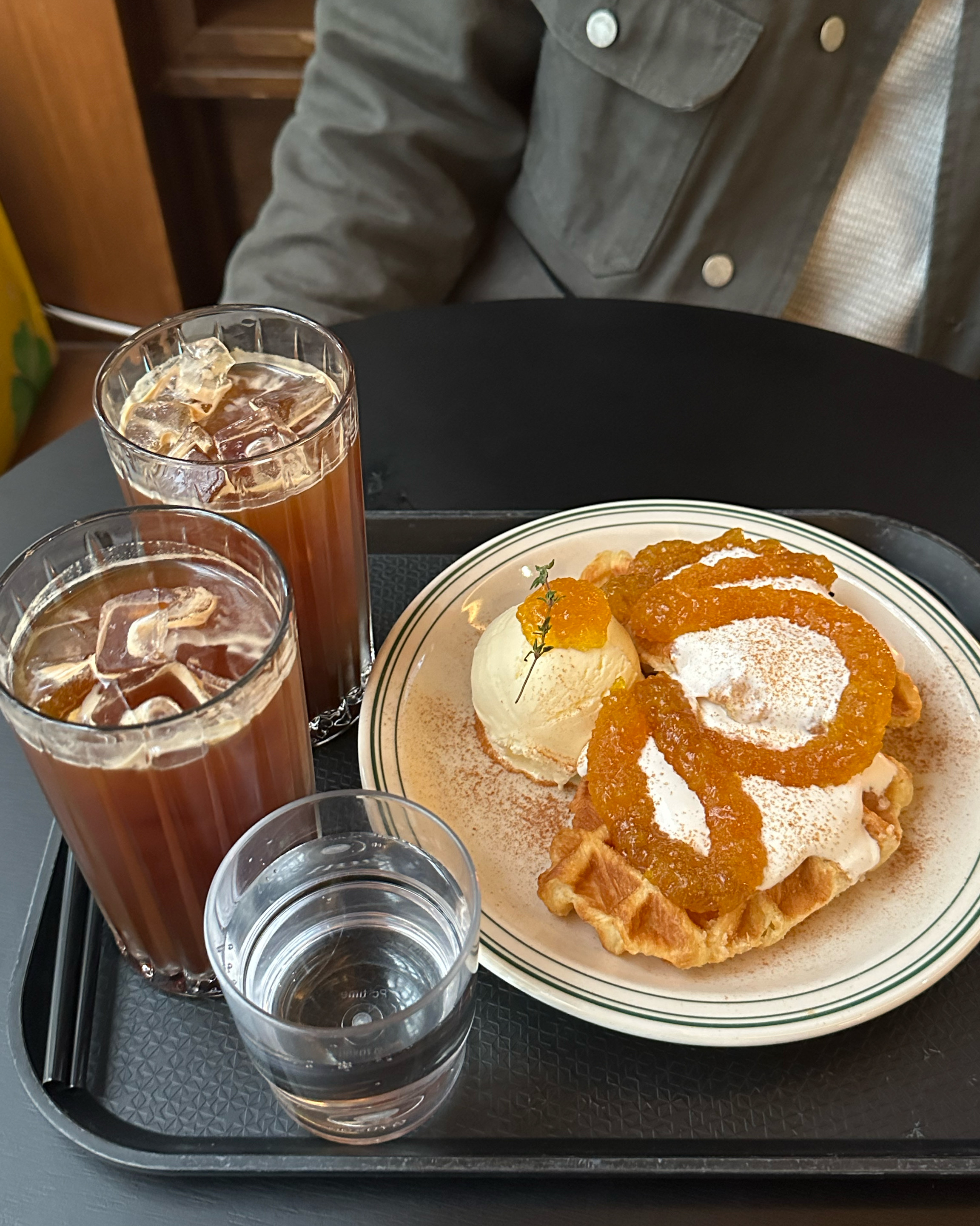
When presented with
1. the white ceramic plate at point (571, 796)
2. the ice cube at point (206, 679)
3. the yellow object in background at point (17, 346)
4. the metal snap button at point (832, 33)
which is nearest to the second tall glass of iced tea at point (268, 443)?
the white ceramic plate at point (571, 796)

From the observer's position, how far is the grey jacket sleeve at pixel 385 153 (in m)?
2.20

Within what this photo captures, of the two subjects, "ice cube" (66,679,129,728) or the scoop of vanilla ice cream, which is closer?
"ice cube" (66,679,129,728)

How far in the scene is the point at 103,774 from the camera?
36.6 inches

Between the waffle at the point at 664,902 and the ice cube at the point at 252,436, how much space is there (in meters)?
0.58

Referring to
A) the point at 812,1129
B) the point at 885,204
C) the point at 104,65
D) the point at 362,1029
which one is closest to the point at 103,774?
the point at 362,1029

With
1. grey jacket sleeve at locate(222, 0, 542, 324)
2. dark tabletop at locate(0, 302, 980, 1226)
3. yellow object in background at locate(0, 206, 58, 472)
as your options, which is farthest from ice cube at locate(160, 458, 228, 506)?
yellow object in background at locate(0, 206, 58, 472)

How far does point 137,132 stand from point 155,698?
2.80 metres

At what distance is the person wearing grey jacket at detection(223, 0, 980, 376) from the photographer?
203 centimetres

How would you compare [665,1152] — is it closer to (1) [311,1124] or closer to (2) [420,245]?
(1) [311,1124]

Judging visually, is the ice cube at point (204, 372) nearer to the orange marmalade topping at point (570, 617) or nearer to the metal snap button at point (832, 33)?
the orange marmalade topping at point (570, 617)

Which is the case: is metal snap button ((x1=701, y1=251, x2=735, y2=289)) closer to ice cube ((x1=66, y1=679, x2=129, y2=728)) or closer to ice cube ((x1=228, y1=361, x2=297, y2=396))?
ice cube ((x1=228, y1=361, x2=297, y2=396))

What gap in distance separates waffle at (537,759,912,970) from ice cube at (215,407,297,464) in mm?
585

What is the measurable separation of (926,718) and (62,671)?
109 cm

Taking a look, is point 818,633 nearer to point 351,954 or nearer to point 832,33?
point 351,954
